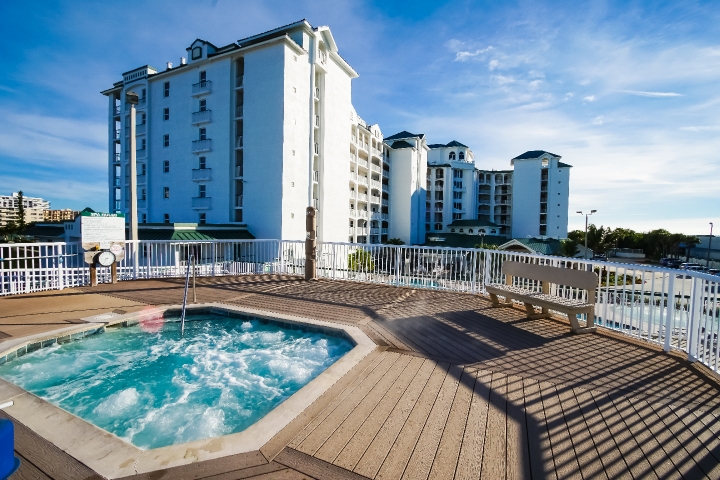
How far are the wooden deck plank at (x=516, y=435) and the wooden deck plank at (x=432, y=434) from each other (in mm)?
514

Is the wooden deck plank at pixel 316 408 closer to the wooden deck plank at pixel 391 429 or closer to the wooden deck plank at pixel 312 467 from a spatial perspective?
the wooden deck plank at pixel 312 467

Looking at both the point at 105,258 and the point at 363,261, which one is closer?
the point at 105,258

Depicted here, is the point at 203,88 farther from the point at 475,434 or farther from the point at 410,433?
the point at 475,434

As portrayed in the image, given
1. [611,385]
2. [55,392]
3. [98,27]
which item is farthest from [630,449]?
[98,27]

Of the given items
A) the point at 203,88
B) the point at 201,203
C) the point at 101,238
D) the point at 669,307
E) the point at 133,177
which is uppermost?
the point at 203,88

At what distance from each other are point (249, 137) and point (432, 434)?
93.4 feet

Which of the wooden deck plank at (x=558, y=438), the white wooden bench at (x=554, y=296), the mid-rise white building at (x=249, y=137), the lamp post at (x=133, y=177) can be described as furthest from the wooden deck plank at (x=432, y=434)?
the mid-rise white building at (x=249, y=137)

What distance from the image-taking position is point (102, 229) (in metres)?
8.72

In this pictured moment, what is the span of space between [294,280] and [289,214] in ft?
56.9

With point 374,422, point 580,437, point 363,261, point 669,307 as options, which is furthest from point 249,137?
point 580,437

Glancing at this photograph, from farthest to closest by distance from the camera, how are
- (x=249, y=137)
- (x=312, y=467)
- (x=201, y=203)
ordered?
1. (x=201, y=203)
2. (x=249, y=137)
3. (x=312, y=467)

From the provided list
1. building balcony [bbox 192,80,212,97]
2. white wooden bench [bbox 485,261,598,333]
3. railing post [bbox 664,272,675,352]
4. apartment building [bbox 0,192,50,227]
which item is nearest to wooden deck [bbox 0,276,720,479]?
railing post [bbox 664,272,675,352]

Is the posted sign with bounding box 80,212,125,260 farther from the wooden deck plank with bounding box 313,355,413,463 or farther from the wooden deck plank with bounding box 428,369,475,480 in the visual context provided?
the wooden deck plank with bounding box 428,369,475,480

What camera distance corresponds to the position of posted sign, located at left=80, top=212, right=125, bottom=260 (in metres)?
8.42
